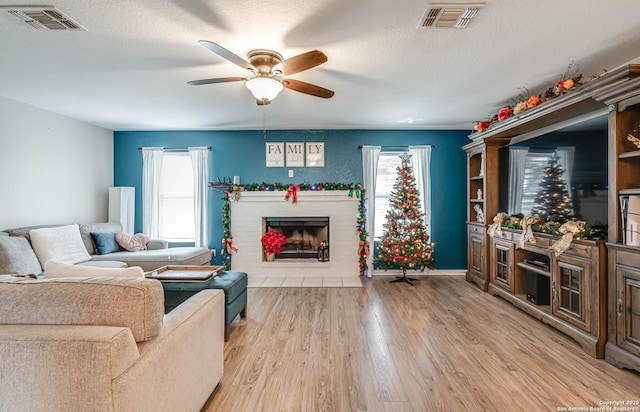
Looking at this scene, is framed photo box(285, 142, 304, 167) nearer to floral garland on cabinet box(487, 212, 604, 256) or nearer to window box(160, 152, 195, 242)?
window box(160, 152, 195, 242)

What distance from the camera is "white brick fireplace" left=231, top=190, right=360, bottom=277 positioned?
563 cm

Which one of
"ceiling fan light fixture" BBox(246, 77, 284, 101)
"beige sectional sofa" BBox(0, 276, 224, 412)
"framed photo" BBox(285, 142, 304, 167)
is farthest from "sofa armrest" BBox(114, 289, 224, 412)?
"framed photo" BBox(285, 142, 304, 167)

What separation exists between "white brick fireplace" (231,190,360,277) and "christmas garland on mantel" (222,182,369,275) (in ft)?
0.21

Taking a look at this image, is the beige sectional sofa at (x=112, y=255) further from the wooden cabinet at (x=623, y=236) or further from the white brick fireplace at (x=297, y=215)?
the wooden cabinet at (x=623, y=236)

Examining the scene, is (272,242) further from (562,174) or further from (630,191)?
(630,191)

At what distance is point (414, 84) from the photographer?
3.63 meters

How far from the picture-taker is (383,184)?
5918 millimetres

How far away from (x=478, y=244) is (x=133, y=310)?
481 centimetres

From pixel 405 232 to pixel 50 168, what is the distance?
543 cm

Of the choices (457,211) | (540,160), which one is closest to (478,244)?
(457,211)

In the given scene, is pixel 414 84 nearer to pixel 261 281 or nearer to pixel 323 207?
pixel 323 207

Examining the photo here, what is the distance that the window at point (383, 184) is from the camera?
5895mm

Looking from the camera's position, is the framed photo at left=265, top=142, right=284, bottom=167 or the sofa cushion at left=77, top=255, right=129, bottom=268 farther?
the framed photo at left=265, top=142, right=284, bottom=167

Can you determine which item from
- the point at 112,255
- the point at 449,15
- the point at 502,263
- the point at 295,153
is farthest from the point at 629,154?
the point at 112,255
